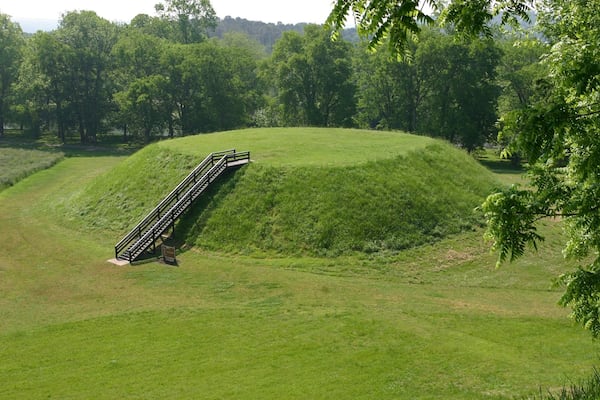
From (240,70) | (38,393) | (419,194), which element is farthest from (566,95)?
(240,70)

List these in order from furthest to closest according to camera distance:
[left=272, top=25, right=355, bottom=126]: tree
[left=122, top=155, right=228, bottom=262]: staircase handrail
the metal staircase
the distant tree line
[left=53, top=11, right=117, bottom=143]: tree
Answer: [left=53, top=11, right=117, bottom=143]: tree → [left=272, top=25, right=355, bottom=126]: tree → the distant tree line → [left=122, top=155, right=228, bottom=262]: staircase handrail → the metal staircase

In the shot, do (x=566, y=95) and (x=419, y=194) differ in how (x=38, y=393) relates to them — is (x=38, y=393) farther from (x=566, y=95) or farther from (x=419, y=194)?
(x=419, y=194)

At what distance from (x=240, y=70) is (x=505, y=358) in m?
97.8

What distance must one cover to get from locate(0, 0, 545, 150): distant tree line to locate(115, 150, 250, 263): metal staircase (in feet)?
157

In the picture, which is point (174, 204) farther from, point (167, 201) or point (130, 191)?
point (130, 191)

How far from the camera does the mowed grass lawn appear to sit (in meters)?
18.6

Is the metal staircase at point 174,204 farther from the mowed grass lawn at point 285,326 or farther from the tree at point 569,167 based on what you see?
the tree at point 569,167

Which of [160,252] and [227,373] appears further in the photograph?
[160,252]

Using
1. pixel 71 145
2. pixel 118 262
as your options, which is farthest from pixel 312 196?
pixel 71 145

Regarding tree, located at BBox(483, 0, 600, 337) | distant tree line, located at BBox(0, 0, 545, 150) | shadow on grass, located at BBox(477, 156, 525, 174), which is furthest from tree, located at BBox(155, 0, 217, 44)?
tree, located at BBox(483, 0, 600, 337)

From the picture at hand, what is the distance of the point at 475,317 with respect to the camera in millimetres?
24656

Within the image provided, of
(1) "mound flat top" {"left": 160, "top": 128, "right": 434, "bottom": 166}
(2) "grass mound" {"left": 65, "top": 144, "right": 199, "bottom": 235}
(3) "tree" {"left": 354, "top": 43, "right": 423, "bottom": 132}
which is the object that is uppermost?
(3) "tree" {"left": 354, "top": 43, "right": 423, "bottom": 132}

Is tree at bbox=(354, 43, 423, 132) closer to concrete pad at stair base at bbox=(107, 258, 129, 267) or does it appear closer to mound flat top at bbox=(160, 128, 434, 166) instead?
mound flat top at bbox=(160, 128, 434, 166)

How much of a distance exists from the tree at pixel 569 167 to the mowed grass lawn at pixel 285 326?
22.1 feet
